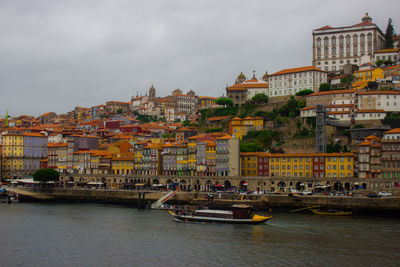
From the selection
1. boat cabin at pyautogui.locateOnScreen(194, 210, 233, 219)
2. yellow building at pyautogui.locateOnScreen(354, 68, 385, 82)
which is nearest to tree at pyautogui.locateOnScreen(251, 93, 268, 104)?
yellow building at pyautogui.locateOnScreen(354, 68, 385, 82)

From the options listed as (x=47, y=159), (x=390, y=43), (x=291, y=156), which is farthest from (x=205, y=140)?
(x=390, y=43)

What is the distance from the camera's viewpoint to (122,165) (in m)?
85.4

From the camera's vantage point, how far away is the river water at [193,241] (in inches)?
1384

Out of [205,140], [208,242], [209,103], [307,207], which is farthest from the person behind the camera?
[209,103]

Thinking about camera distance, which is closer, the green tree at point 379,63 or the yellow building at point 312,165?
the yellow building at point 312,165

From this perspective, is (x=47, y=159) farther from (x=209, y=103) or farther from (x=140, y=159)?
(x=209, y=103)

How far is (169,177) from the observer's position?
75.0 meters

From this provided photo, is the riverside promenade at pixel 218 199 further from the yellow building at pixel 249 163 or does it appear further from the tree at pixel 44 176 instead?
the yellow building at pixel 249 163

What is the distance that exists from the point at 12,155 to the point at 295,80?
53403 millimetres

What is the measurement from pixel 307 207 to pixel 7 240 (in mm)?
31583

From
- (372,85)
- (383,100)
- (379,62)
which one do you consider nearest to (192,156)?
(383,100)

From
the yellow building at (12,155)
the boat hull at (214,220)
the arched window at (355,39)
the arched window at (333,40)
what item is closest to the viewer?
the boat hull at (214,220)

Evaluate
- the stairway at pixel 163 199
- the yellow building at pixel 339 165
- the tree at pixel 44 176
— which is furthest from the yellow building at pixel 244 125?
the tree at pixel 44 176

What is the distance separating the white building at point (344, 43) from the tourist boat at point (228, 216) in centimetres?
6020
